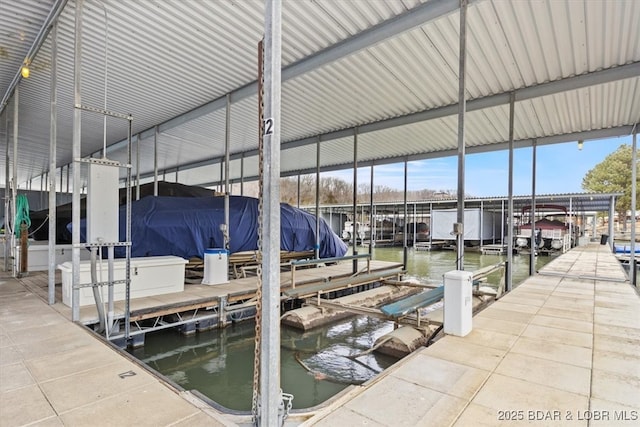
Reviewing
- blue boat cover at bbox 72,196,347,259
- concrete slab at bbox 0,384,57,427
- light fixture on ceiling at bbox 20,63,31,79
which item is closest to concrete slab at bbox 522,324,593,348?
concrete slab at bbox 0,384,57,427

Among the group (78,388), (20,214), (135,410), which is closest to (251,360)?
(78,388)

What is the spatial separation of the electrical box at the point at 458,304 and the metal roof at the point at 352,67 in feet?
10.7

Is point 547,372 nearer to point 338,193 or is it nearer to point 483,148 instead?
point 483,148

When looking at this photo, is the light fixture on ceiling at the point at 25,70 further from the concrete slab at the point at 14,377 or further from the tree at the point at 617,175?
the tree at the point at 617,175

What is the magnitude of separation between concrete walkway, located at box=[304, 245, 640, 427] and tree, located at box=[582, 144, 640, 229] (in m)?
29.3

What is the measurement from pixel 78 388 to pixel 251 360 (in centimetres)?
237

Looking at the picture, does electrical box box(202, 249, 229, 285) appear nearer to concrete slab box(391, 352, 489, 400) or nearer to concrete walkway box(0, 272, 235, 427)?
concrete walkway box(0, 272, 235, 427)

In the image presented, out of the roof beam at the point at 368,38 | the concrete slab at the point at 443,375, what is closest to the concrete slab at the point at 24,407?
the concrete slab at the point at 443,375

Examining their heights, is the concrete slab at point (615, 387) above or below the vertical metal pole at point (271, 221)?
below

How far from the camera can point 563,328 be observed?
4.39 m

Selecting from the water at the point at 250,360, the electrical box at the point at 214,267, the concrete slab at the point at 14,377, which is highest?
the electrical box at the point at 214,267

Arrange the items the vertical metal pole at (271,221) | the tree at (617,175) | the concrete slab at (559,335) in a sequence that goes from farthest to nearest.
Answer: the tree at (617,175) → the concrete slab at (559,335) → the vertical metal pole at (271,221)

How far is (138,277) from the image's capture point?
576cm

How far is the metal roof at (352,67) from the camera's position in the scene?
4.70 meters
